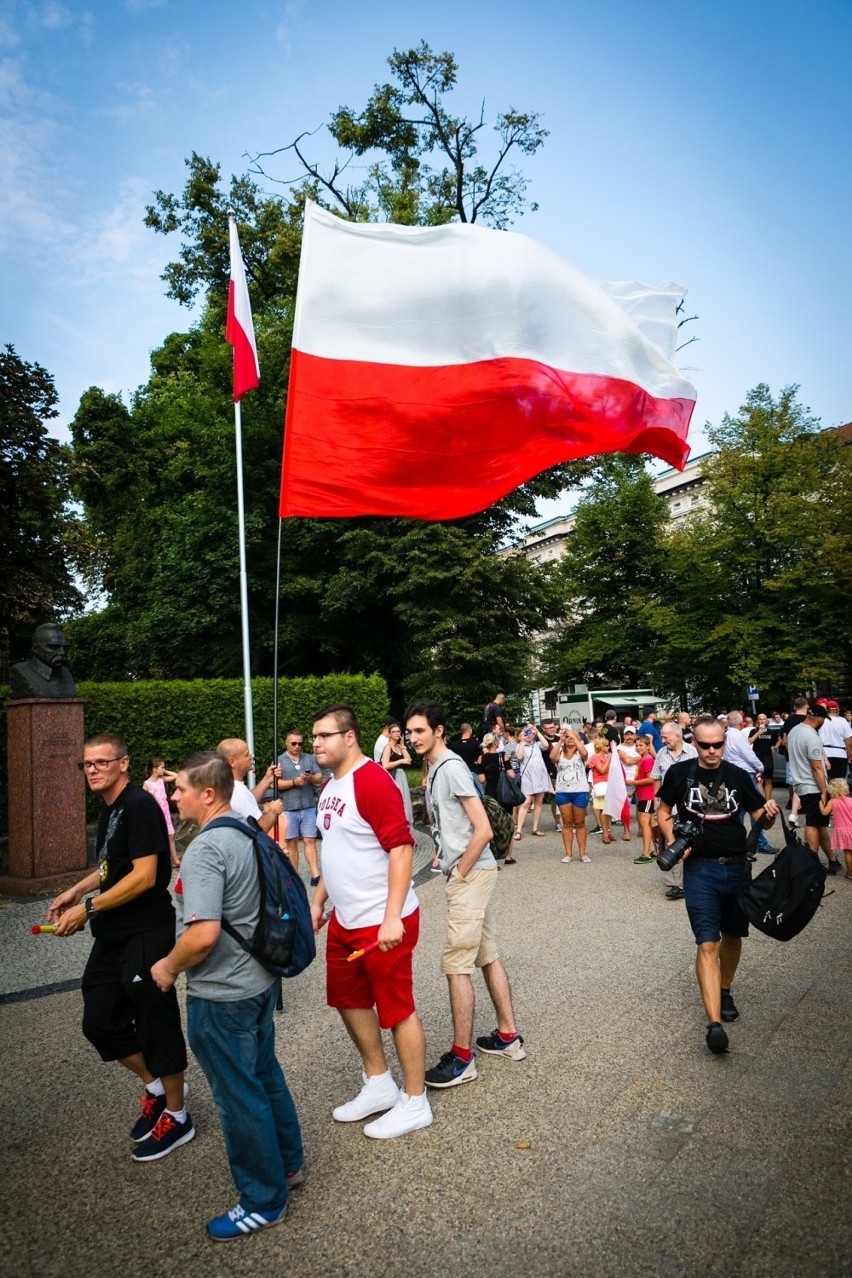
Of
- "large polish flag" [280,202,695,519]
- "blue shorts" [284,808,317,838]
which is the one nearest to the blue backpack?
"large polish flag" [280,202,695,519]

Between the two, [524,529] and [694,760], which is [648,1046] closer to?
[694,760]

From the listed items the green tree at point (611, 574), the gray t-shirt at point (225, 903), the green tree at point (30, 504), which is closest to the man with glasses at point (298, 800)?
the gray t-shirt at point (225, 903)

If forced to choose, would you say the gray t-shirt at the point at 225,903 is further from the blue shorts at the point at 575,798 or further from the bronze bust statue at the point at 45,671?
the bronze bust statue at the point at 45,671

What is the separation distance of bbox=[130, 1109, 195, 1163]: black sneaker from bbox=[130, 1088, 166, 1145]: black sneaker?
3.4 inches

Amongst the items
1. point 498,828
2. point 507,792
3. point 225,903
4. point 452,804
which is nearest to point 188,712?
point 507,792

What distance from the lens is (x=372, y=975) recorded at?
3.90 m

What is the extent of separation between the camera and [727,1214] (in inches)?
123

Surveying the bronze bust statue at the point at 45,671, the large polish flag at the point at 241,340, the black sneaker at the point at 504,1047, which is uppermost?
the large polish flag at the point at 241,340

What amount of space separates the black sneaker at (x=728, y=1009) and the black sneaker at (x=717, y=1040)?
2.05 ft

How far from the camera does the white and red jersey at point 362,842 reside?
3.91 m

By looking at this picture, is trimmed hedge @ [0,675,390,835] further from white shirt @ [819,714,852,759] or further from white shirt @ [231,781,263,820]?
white shirt @ [231,781,263,820]

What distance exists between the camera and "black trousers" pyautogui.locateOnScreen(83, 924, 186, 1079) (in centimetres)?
389

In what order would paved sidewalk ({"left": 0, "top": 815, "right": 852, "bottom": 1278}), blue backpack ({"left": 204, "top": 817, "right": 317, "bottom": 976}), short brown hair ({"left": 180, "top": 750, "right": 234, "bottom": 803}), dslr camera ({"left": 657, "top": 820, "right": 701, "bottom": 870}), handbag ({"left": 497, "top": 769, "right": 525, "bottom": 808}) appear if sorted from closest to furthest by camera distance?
paved sidewalk ({"left": 0, "top": 815, "right": 852, "bottom": 1278}), blue backpack ({"left": 204, "top": 817, "right": 317, "bottom": 976}), short brown hair ({"left": 180, "top": 750, "right": 234, "bottom": 803}), dslr camera ({"left": 657, "top": 820, "right": 701, "bottom": 870}), handbag ({"left": 497, "top": 769, "right": 525, "bottom": 808})

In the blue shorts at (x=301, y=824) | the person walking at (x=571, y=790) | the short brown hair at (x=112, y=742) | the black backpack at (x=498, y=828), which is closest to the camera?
the short brown hair at (x=112, y=742)
